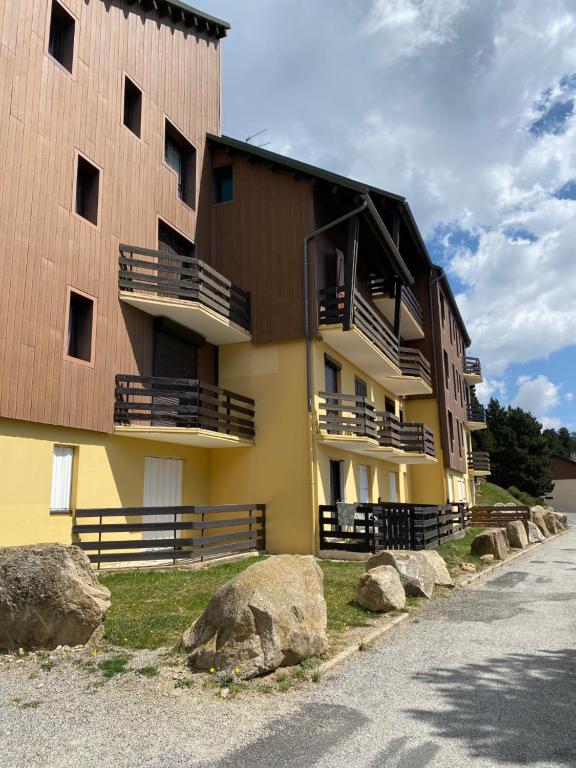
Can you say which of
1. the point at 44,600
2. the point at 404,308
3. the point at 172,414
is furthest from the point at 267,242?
the point at 44,600

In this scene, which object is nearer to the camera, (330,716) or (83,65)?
(330,716)

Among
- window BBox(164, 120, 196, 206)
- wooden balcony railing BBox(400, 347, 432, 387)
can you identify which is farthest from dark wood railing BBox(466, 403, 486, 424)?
Answer: window BBox(164, 120, 196, 206)

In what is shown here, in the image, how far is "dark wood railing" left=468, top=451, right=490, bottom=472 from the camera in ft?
135

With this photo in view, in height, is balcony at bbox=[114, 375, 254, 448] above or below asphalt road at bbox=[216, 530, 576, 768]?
above

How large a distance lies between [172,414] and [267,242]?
7.35 m

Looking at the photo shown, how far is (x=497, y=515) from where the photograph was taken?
31469mm

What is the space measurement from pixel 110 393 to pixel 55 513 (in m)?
3.30

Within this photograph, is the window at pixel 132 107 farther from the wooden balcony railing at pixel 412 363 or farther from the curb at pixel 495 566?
the curb at pixel 495 566

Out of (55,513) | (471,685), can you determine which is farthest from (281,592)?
(55,513)

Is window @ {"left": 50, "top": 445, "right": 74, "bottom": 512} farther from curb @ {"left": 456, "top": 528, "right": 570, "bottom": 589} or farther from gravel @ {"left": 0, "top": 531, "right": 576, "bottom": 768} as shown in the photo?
curb @ {"left": 456, "top": 528, "right": 570, "bottom": 589}

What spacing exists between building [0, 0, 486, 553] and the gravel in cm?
717

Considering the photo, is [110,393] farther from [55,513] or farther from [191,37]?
[191,37]

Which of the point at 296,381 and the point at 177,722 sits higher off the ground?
the point at 296,381

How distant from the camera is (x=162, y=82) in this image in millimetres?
18953
